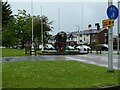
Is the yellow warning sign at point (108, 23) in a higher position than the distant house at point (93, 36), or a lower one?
lower

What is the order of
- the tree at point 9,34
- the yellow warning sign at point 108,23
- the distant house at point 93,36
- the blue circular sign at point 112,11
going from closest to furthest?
the yellow warning sign at point 108,23
the blue circular sign at point 112,11
the tree at point 9,34
the distant house at point 93,36

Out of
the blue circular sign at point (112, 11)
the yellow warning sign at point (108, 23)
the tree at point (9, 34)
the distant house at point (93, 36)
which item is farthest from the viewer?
the distant house at point (93, 36)

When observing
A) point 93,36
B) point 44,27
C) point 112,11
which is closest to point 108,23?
point 112,11

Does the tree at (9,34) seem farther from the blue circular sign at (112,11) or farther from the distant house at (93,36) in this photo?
the blue circular sign at (112,11)

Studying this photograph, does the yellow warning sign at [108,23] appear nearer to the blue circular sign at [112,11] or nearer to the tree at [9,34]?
the blue circular sign at [112,11]

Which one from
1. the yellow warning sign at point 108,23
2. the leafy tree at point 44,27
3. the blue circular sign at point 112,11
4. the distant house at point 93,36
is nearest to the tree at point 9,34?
the leafy tree at point 44,27

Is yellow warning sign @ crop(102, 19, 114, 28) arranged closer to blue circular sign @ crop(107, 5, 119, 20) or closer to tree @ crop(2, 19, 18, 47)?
blue circular sign @ crop(107, 5, 119, 20)

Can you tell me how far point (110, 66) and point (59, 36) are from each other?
26.3 metres

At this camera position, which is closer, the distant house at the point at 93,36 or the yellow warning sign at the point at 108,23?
the yellow warning sign at the point at 108,23

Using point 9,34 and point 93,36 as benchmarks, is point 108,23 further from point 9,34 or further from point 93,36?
point 93,36

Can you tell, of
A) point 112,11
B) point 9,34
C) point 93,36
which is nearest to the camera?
point 112,11

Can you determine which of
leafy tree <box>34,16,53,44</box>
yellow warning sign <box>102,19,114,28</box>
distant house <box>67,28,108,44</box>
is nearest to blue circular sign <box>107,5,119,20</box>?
yellow warning sign <box>102,19,114,28</box>

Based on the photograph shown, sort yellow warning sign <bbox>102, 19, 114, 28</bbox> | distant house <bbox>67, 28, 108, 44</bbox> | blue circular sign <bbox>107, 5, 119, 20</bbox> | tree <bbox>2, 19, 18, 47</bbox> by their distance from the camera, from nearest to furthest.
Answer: yellow warning sign <bbox>102, 19, 114, 28</bbox>, blue circular sign <bbox>107, 5, 119, 20</bbox>, tree <bbox>2, 19, 18, 47</bbox>, distant house <bbox>67, 28, 108, 44</bbox>

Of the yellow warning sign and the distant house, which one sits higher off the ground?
the distant house
